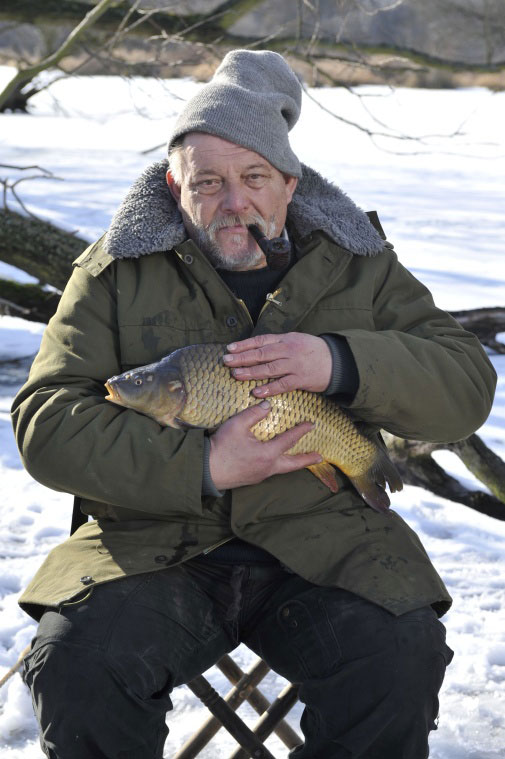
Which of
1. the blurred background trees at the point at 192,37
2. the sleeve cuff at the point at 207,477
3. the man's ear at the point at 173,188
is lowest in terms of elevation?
the sleeve cuff at the point at 207,477

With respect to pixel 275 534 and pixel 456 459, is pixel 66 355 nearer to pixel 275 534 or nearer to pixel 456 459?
pixel 275 534

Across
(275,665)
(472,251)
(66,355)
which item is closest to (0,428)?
(66,355)

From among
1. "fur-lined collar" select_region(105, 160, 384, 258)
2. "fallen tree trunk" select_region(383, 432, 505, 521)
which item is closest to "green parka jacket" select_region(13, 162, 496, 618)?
"fur-lined collar" select_region(105, 160, 384, 258)

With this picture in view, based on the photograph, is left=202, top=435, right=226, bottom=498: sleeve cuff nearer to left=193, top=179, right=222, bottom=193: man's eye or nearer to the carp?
the carp

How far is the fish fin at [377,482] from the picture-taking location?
201 centimetres

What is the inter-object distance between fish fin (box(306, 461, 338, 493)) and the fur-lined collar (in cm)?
52

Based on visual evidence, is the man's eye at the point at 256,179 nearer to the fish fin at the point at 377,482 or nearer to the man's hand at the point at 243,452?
the man's hand at the point at 243,452

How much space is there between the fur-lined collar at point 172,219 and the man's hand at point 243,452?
1.50 ft

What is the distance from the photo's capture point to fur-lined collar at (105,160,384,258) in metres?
2.06

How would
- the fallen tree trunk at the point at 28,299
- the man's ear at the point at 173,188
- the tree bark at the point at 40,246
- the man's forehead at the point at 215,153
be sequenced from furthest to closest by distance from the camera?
1. the fallen tree trunk at the point at 28,299
2. the tree bark at the point at 40,246
3. the man's ear at the point at 173,188
4. the man's forehead at the point at 215,153

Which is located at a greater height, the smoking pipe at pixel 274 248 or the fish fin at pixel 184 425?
the smoking pipe at pixel 274 248

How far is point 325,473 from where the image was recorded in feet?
6.50

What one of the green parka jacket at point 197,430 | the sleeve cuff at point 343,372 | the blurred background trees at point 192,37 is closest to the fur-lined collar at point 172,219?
the green parka jacket at point 197,430

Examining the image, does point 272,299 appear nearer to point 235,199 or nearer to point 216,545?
point 235,199
